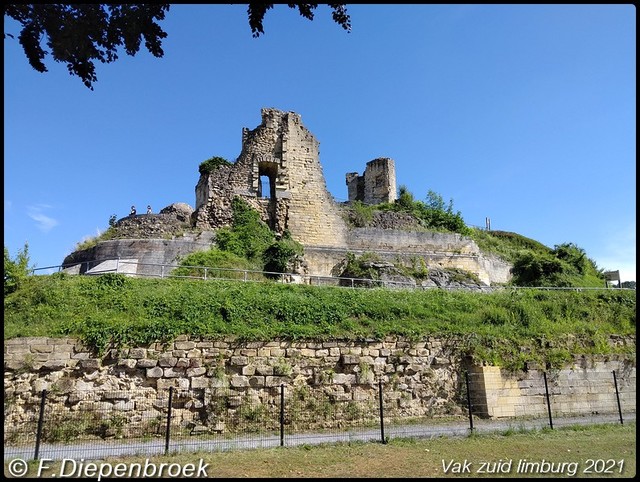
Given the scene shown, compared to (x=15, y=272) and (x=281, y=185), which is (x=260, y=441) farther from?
Result: (x=281, y=185)

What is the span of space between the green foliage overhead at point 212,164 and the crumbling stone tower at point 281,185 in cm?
32

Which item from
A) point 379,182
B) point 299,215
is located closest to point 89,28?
point 299,215

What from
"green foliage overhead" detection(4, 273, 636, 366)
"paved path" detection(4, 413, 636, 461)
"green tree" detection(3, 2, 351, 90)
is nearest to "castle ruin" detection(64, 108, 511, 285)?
"green foliage overhead" detection(4, 273, 636, 366)

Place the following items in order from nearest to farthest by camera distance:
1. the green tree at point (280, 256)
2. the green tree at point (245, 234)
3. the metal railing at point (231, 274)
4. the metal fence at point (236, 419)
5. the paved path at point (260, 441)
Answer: the paved path at point (260, 441) < the metal fence at point (236, 419) < the metal railing at point (231, 274) < the green tree at point (280, 256) < the green tree at point (245, 234)

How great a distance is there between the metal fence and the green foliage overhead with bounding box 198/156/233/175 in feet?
50.0

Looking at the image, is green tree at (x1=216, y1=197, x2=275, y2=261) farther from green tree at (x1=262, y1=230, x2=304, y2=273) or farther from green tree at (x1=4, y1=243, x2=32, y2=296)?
green tree at (x1=4, y1=243, x2=32, y2=296)

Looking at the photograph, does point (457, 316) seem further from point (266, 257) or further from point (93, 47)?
point (93, 47)

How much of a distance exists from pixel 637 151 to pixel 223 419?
10294 millimetres

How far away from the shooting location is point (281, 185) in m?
24.5

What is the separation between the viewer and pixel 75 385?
35.7 feet

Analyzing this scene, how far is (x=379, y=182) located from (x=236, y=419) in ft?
97.4

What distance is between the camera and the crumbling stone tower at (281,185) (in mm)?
23766

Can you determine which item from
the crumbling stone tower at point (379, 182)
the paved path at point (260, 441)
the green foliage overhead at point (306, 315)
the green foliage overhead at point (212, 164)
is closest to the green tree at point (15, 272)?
the green foliage overhead at point (306, 315)

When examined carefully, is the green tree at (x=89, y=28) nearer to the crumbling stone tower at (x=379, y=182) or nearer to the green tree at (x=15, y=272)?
the green tree at (x=15, y=272)
